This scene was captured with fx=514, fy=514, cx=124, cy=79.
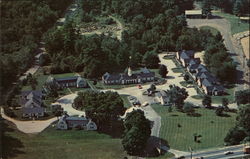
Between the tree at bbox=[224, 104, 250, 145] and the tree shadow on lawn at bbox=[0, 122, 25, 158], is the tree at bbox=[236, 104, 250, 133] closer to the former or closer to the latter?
the tree at bbox=[224, 104, 250, 145]

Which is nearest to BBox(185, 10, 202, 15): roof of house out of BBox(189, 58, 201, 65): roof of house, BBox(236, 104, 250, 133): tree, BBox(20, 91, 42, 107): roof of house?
BBox(189, 58, 201, 65): roof of house

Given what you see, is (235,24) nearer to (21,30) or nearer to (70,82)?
(21,30)

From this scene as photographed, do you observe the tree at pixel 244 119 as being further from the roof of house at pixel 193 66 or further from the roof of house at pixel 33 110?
the roof of house at pixel 33 110

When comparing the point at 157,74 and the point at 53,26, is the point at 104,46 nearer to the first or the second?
the point at 157,74

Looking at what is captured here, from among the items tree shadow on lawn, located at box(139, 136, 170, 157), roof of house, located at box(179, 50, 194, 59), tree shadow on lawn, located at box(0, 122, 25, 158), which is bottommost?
tree shadow on lawn, located at box(139, 136, 170, 157)

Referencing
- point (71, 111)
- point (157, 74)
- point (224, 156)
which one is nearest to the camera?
point (224, 156)

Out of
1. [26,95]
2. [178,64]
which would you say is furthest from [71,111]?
[178,64]
